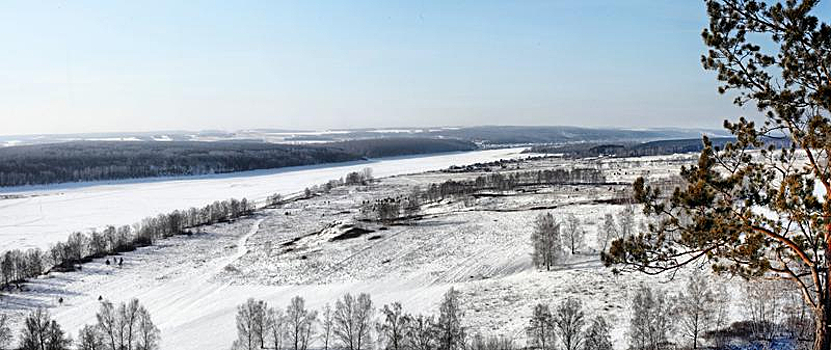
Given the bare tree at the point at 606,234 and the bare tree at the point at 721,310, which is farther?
the bare tree at the point at 606,234

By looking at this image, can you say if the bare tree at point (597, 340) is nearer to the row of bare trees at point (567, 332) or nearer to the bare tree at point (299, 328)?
the row of bare trees at point (567, 332)

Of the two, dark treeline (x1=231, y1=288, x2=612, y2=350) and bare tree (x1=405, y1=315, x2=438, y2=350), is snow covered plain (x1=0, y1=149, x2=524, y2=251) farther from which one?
bare tree (x1=405, y1=315, x2=438, y2=350)

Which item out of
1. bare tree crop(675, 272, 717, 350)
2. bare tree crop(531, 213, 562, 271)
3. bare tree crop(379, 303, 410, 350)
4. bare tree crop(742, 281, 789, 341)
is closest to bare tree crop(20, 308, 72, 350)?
bare tree crop(379, 303, 410, 350)

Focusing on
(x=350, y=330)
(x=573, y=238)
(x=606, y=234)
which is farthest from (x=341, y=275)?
(x=606, y=234)

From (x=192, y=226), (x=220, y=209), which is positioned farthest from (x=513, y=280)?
(x=220, y=209)


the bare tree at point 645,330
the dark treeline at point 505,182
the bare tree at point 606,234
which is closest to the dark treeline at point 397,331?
the bare tree at point 645,330

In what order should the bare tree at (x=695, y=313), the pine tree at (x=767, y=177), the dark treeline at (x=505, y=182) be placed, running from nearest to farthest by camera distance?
the pine tree at (x=767, y=177), the bare tree at (x=695, y=313), the dark treeline at (x=505, y=182)
